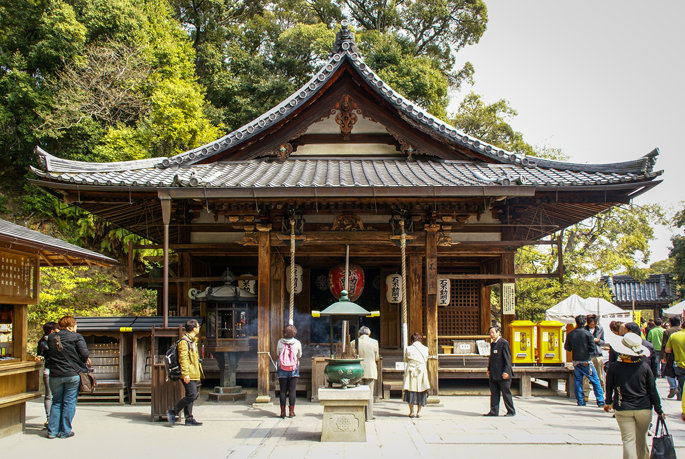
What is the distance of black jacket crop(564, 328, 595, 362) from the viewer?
35.1 feet

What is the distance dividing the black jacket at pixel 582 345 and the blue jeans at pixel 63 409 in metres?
9.09

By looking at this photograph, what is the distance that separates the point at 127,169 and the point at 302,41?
74.8 ft

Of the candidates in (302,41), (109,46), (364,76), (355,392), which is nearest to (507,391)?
(355,392)

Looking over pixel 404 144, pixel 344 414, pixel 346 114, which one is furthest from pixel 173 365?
pixel 404 144

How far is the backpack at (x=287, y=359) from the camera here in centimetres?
909

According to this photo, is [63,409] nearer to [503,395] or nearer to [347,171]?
[347,171]

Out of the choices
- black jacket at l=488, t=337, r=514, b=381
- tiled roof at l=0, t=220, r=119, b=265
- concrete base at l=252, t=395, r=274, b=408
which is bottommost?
concrete base at l=252, t=395, r=274, b=408

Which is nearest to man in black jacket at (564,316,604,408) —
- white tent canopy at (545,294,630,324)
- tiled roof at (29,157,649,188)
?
tiled roof at (29,157,649,188)

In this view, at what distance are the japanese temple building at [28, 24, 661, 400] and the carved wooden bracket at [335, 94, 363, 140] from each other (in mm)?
25

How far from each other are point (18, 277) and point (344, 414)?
18.4ft

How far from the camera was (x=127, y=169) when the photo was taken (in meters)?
11.9

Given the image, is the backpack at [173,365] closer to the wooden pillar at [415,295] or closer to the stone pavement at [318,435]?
the stone pavement at [318,435]

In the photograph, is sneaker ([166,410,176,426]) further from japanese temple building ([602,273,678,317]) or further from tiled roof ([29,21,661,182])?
japanese temple building ([602,273,678,317])

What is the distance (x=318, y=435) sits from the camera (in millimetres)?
8000
